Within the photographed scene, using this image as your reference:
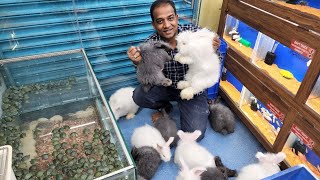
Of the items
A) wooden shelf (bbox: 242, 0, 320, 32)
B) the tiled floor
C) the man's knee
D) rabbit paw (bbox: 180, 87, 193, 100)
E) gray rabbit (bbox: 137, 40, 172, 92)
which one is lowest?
the tiled floor

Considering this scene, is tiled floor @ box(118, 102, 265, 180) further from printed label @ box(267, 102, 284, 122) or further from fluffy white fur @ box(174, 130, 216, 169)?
printed label @ box(267, 102, 284, 122)

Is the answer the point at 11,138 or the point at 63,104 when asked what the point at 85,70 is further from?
the point at 11,138

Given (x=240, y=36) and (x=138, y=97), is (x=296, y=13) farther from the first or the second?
(x=138, y=97)

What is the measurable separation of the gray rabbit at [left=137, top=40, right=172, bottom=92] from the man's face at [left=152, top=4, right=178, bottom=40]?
0.21 m

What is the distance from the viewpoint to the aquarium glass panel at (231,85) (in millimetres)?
2416

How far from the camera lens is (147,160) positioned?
5.42 feet

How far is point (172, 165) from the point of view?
6.11 ft

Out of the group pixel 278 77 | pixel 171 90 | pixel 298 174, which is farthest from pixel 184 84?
pixel 298 174

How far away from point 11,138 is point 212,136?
1611 millimetres

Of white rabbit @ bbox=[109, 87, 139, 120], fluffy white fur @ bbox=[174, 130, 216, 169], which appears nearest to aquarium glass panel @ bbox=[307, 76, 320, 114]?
fluffy white fur @ bbox=[174, 130, 216, 169]

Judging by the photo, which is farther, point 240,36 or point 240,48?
point 240,36

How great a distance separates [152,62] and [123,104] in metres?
0.79

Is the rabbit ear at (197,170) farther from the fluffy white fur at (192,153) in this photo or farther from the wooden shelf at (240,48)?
the wooden shelf at (240,48)

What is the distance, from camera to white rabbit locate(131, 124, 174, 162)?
1.70m
